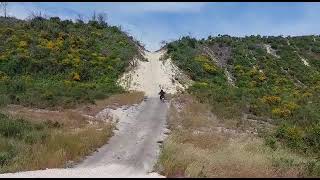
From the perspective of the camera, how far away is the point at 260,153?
65.5 feet

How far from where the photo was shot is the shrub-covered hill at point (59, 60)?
3772 centimetres

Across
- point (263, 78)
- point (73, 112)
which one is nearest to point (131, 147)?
point (73, 112)

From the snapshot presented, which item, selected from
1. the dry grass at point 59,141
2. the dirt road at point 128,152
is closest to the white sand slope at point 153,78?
the dirt road at point 128,152

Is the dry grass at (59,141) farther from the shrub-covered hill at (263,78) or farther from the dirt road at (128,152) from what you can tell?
the shrub-covered hill at (263,78)

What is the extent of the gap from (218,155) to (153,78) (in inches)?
1242

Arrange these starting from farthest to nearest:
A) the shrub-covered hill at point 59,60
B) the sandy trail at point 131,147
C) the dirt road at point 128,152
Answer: the shrub-covered hill at point 59,60 < the sandy trail at point 131,147 < the dirt road at point 128,152

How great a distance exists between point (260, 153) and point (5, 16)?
208 feet

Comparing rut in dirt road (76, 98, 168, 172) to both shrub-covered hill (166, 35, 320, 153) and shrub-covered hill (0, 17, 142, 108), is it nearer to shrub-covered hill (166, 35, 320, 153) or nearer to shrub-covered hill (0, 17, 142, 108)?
shrub-covered hill (166, 35, 320, 153)

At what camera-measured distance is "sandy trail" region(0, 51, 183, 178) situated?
16.8 metres

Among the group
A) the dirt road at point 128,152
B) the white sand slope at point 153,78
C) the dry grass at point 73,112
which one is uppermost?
the white sand slope at point 153,78

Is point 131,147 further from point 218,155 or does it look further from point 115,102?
point 115,102

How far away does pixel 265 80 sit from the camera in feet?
183

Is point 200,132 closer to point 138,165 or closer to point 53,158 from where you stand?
point 138,165

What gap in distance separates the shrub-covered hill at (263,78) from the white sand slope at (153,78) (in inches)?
68.5
